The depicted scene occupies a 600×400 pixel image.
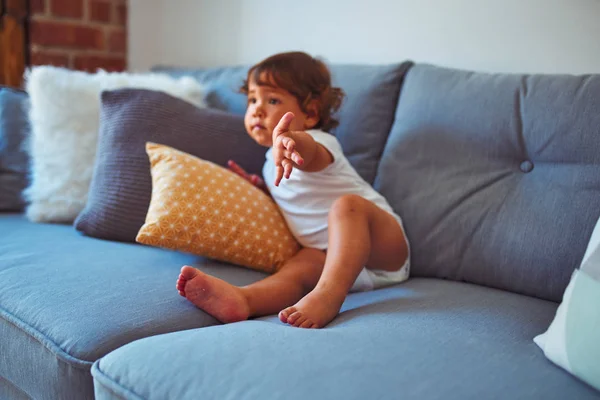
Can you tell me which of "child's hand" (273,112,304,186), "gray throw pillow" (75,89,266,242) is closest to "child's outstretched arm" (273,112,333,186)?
"child's hand" (273,112,304,186)

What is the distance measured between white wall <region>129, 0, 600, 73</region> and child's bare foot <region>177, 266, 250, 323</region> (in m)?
1.00

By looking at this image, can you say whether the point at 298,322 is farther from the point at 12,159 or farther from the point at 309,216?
the point at 12,159

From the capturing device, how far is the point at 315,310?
3.88 ft

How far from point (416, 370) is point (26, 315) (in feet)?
2.39

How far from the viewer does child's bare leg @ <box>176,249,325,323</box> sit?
1.24 metres

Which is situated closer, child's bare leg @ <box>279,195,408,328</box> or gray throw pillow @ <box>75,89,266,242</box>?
child's bare leg @ <box>279,195,408,328</box>

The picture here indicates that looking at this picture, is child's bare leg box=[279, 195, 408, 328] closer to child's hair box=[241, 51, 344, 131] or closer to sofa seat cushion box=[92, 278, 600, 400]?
sofa seat cushion box=[92, 278, 600, 400]

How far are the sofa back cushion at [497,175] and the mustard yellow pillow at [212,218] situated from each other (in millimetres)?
318

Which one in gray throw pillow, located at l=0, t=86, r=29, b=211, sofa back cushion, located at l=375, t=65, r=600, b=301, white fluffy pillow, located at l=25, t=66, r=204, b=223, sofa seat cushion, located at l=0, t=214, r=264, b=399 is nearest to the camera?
sofa seat cushion, located at l=0, t=214, r=264, b=399

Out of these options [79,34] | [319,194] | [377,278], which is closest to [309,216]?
[319,194]

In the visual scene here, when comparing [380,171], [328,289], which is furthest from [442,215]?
[328,289]

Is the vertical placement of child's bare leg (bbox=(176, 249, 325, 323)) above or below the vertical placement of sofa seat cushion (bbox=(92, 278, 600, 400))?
below

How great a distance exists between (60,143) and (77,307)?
83 cm

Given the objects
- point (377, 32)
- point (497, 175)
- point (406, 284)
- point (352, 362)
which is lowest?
point (406, 284)
